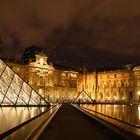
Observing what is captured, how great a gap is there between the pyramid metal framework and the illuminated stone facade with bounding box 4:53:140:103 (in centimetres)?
5295

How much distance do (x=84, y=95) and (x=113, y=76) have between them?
81.4 ft

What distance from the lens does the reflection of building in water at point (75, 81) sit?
295ft

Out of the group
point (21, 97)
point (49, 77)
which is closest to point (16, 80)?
point (21, 97)

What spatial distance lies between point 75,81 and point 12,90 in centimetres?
8105

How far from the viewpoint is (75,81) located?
358 ft

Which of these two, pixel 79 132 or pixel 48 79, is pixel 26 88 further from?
pixel 48 79

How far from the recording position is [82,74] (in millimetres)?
113938

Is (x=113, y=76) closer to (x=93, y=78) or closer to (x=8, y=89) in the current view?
(x=93, y=78)

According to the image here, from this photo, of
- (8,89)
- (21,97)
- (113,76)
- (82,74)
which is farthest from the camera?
(82,74)

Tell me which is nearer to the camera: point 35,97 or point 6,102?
point 6,102

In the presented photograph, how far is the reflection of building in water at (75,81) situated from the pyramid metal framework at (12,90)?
52638 millimetres

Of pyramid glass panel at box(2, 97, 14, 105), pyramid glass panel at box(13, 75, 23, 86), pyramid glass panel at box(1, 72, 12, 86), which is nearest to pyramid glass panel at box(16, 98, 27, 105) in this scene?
pyramid glass panel at box(2, 97, 14, 105)

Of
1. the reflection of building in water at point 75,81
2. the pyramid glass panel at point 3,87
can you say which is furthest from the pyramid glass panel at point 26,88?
the reflection of building in water at point 75,81

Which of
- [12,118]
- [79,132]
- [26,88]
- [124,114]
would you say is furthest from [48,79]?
[79,132]
